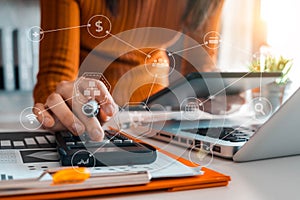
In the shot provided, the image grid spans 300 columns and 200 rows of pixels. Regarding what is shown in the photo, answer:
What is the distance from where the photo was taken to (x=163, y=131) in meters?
0.52

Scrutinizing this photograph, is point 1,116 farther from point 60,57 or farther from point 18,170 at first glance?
point 18,170

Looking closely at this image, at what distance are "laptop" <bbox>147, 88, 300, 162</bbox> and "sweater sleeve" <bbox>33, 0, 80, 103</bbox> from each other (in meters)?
0.15

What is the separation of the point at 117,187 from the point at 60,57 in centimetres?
24

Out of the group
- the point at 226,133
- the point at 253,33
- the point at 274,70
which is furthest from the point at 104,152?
the point at 253,33

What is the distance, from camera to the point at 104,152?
35 cm

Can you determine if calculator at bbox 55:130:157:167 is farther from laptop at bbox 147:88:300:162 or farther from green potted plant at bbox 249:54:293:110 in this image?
green potted plant at bbox 249:54:293:110

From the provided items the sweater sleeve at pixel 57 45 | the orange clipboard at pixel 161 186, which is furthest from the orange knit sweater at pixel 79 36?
the orange clipboard at pixel 161 186

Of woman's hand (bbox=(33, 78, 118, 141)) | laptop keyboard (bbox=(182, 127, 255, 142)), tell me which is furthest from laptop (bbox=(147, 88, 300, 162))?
woman's hand (bbox=(33, 78, 118, 141))

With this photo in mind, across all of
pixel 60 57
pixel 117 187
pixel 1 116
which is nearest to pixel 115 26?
pixel 60 57

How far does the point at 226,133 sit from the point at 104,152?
0.18 meters

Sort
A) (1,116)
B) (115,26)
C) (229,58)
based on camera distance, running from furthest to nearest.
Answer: (1,116) → (229,58) → (115,26)

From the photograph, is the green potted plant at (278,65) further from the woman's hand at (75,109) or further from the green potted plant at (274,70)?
the woman's hand at (75,109)

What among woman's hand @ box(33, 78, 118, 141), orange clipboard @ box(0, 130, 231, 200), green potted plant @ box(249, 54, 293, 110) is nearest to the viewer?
orange clipboard @ box(0, 130, 231, 200)

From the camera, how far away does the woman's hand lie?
0.37 metres
